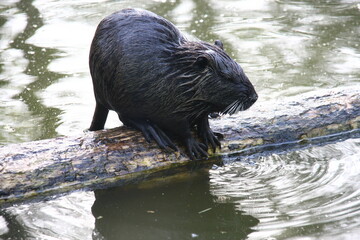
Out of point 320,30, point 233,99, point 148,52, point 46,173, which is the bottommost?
point 320,30

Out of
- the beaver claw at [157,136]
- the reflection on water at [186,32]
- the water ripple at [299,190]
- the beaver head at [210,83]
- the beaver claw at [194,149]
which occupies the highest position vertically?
the beaver head at [210,83]

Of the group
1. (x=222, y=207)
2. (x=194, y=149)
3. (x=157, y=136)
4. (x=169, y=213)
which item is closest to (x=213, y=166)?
(x=194, y=149)

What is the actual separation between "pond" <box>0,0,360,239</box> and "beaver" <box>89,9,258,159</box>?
1.33ft

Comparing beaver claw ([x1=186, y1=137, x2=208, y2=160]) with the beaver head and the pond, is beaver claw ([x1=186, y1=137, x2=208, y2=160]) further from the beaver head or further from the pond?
the beaver head

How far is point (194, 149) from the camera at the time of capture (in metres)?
4.22

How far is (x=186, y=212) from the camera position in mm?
3750

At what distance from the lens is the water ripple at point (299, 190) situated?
11.4 ft

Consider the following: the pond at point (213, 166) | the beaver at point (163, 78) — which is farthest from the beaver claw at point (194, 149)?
the pond at point (213, 166)

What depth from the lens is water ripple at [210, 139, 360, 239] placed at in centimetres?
348

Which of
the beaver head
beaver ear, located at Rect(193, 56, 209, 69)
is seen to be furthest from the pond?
beaver ear, located at Rect(193, 56, 209, 69)

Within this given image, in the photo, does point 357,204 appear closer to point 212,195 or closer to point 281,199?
point 281,199

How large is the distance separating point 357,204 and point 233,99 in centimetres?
99

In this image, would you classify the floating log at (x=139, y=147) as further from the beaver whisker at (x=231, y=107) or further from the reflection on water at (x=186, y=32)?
the reflection on water at (x=186, y=32)

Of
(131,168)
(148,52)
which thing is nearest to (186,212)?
(131,168)
